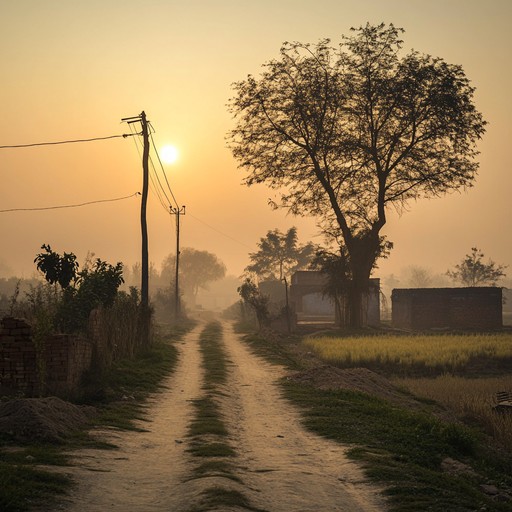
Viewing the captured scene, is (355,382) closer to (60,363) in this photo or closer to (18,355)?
(60,363)

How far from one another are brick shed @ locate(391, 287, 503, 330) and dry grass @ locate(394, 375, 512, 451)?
31.1 m

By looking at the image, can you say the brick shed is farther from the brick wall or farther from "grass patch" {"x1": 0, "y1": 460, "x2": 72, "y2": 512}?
"grass patch" {"x1": 0, "y1": 460, "x2": 72, "y2": 512}

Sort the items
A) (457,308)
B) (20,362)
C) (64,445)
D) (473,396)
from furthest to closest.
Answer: (457,308) < (473,396) < (20,362) < (64,445)

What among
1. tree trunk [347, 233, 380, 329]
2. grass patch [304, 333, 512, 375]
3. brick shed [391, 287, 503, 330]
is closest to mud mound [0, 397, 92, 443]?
grass patch [304, 333, 512, 375]

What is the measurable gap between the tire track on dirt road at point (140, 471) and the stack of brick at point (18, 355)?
9.40 ft

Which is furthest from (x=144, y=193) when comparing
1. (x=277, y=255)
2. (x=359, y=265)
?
(x=277, y=255)

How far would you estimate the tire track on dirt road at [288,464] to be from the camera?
9086mm

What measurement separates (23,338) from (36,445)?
5384 mm

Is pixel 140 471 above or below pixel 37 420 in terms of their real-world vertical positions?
below

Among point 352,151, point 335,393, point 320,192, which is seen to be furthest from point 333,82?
point 335,393

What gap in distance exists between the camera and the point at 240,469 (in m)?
10.6

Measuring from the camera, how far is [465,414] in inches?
755

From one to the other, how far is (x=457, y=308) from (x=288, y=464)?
5019 cm

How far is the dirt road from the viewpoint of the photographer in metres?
8.85
